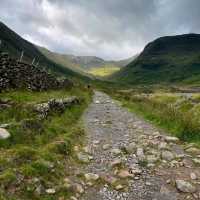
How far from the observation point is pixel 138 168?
10.1 m

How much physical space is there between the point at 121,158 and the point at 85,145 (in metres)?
2.50

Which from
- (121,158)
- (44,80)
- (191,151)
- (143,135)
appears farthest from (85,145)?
(44,80)

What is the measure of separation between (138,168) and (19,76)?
54.9ft

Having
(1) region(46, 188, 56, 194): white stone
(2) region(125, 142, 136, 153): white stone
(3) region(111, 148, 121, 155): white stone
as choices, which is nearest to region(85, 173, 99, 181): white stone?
(1) region(46, 188, 56, 194): white stone

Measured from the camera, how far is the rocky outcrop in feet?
69.8

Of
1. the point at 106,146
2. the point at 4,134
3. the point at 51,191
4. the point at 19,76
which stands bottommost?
the point at 51,191

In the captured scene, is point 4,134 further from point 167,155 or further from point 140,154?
point 167,155

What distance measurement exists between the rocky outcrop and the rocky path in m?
10.1

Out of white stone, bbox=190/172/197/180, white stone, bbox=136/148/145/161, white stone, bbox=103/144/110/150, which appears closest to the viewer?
white stone, bbox=190/172/197/180

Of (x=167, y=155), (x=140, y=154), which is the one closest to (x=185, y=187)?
(x=167, y=155)

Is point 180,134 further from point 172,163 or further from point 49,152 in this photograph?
point 49,152

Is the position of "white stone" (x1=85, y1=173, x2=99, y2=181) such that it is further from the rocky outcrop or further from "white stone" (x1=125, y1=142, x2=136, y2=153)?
the rocky outcrop

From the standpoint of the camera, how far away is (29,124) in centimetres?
1266

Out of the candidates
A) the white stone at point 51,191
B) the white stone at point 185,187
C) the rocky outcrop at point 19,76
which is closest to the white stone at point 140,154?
the white stone at point 185,187
